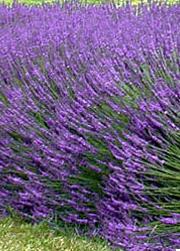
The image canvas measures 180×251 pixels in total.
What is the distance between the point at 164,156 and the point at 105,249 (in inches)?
23.7

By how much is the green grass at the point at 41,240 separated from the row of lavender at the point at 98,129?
7 cm

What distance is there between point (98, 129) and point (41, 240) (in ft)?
2.30

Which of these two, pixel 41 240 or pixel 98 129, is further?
pixel 41 240

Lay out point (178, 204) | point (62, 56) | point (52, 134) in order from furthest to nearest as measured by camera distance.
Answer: point (62, 56)
point (52, 134)
point (178, 204)

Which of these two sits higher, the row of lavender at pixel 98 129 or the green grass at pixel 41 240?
the row of lavender at pixel 98 129

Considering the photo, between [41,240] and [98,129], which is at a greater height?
[98,129]

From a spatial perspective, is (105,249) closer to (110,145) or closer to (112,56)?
(110,145)

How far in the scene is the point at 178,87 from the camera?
118 inches

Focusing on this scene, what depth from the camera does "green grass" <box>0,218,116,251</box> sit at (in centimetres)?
328

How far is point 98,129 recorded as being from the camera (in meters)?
3.15

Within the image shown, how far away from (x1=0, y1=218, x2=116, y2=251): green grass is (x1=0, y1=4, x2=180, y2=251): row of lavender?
0.07 metres

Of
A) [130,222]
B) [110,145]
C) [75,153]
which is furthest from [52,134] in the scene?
[130,222]

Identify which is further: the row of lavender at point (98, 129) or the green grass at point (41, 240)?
the green grass at point (41, 240)

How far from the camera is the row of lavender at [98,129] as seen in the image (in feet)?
9.83
